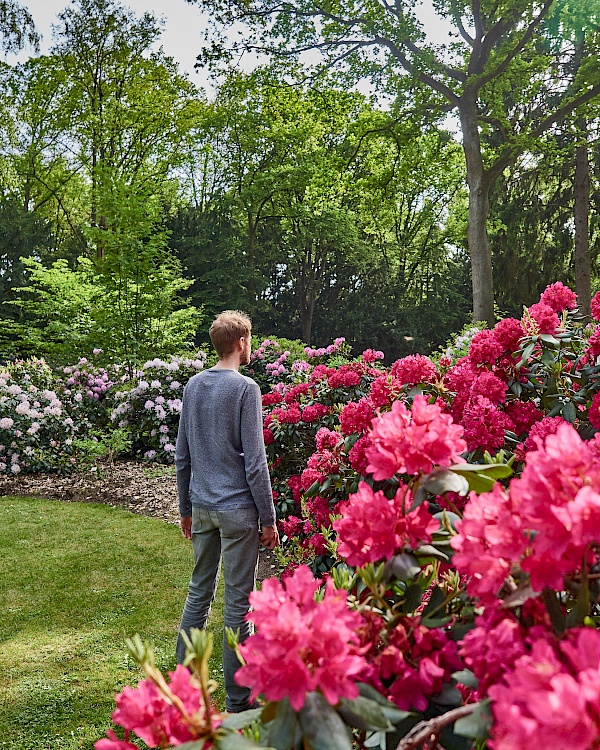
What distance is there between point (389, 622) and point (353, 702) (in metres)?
0.21

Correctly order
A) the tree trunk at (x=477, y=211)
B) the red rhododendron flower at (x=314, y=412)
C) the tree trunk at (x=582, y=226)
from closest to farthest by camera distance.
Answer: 1. the red rhododendron flower at (x=314, y=412)
2. the tree trunk at (x=477, y=211)
3. the tree trunk at (x=582, y=226)

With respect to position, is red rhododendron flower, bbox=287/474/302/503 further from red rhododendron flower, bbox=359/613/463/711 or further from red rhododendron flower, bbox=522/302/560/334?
red rhododendron flower, bbox=359/613/463/711

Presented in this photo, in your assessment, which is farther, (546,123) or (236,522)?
(546,123)

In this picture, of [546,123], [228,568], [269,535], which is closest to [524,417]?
[269,535]

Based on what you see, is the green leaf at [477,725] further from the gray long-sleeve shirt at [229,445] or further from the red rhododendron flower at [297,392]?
the red rhododendron flower at [297,392]

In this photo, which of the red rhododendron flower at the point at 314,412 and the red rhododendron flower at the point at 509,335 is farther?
the red rhododendron flower at the point at 314,412

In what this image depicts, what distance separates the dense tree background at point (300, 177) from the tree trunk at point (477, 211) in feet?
0.46

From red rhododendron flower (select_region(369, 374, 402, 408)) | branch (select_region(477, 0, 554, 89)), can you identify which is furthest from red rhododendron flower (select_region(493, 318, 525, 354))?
branch (select_region(477, 0, 554, 89))

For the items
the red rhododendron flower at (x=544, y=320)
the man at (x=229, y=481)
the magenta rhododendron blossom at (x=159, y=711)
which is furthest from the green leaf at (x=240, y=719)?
the red rhododendron flower at (x=544, y=320)

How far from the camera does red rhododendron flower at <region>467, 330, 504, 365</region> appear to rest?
2.80 metres

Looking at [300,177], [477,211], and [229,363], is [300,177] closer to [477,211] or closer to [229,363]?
[477,211]

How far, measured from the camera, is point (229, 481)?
2.77 metres

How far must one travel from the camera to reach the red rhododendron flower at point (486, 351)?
280cm

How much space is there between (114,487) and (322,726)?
660cm
